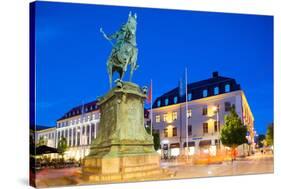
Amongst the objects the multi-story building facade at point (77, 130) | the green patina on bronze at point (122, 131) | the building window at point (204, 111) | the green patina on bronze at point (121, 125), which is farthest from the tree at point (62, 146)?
the building window at point (204, 111)

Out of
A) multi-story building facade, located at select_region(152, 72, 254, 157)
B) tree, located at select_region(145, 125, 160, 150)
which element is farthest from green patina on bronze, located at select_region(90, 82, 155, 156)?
multi-story building facade, located at select_region(152, 72, 254, 157)

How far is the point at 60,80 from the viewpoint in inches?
472

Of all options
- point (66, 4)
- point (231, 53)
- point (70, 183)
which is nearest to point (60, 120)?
point (70, 183)

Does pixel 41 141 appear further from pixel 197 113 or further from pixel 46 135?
pixel 197 113

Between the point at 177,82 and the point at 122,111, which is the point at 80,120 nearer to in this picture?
the point at 122,111

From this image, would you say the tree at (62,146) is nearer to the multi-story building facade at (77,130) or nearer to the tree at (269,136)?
the multi-story building facade at (77,130)

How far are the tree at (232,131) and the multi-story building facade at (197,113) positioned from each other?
96 millimetres

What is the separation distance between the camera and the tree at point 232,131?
45.8 feet

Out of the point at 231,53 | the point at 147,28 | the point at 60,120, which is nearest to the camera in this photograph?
the point at 60,120

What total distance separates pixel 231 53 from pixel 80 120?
3.92m

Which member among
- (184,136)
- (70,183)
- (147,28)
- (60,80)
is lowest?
(70,183)

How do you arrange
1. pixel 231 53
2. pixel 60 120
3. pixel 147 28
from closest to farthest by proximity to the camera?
1. pixel 60 120
2. pixel 147 28
3. pixel 231 53

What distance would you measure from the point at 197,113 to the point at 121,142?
209 cm

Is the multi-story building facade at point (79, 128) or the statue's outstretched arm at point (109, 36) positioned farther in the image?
the statue's outstretched arm at point (109, 36)
